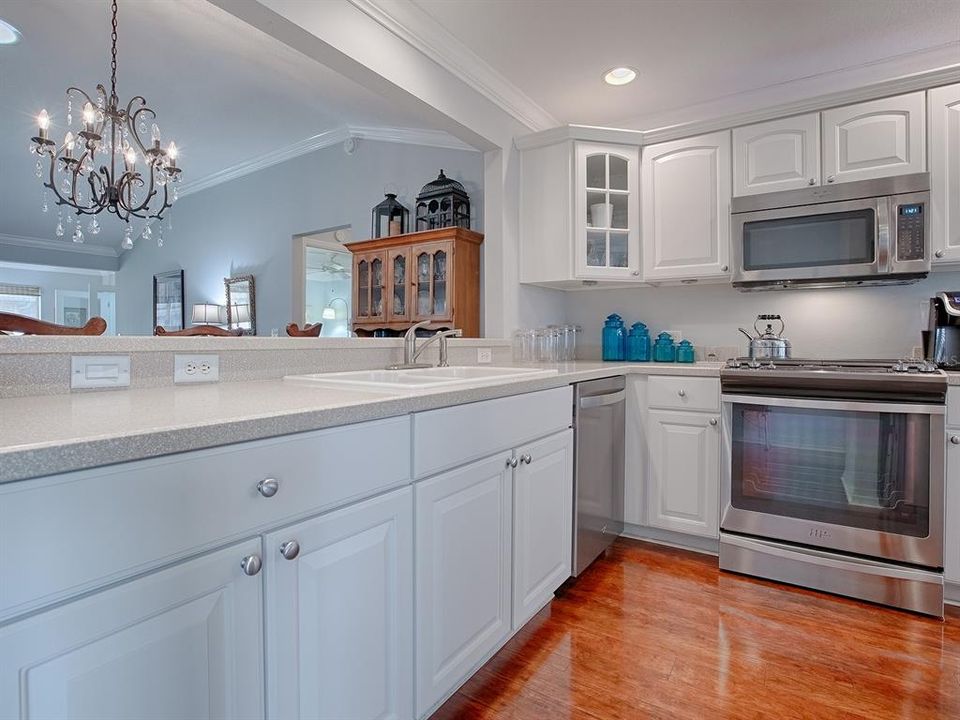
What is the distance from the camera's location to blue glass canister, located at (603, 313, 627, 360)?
3105 millimetres

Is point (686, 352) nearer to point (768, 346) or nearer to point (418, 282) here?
point (768, 346)

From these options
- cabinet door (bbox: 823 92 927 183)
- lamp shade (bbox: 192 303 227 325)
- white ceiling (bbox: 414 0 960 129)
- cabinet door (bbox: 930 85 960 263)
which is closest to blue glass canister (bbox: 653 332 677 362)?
cabinet door (bbox: 823 92 927 183)

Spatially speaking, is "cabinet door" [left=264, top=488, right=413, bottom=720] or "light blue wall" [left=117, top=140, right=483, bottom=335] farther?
"light blue wall" [left=117, top=140, right=483, bottom=335]

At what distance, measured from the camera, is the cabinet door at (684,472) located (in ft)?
7.83

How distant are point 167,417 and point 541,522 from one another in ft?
4.14

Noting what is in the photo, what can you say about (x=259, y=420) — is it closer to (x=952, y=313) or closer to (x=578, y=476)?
(x=578, y=476)

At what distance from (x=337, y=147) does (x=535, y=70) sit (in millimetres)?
2500

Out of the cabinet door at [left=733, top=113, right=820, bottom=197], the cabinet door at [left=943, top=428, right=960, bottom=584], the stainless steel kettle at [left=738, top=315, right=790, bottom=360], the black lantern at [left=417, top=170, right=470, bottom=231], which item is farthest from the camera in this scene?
the black lantern at [left=417, top=170, right=470, bottom=231]

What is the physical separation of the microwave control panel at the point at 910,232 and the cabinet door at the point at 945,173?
56mm

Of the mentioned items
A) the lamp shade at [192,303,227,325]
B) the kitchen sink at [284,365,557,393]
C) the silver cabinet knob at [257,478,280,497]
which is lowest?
the silver cabinet knob at [257,478,280,497]

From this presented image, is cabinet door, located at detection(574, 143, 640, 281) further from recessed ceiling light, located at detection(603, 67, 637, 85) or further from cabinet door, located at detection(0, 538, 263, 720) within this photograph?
cabinet door, located at detection(0, 538, 263, 720)

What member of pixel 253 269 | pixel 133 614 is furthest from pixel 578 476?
pixel 253 269

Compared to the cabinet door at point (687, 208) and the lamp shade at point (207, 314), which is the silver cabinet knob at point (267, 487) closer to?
the cabinet door at point (687, 208)

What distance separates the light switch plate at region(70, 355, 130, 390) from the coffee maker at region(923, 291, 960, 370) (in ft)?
9.57
